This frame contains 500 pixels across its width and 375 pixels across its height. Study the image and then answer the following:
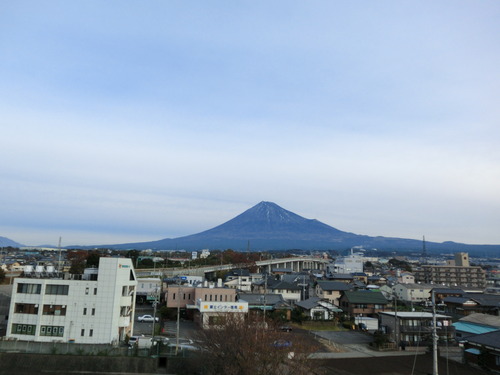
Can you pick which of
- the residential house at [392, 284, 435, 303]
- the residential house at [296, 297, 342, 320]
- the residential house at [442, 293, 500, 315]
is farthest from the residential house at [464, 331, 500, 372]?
the residential house at [392, 284, 435, 303]

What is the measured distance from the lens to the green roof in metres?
38.4

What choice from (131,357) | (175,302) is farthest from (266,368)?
(175,302)

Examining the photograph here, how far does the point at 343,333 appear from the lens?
105ft

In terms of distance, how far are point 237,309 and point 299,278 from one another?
2830 cm

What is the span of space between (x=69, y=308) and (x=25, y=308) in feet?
9.58

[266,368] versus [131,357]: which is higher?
[266,368]

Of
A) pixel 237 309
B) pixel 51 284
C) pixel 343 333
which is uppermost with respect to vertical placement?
pixel 51 284

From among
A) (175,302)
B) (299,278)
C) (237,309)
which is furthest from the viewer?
(299,278)

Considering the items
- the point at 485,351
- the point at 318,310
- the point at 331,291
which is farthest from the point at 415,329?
the point at 331,291

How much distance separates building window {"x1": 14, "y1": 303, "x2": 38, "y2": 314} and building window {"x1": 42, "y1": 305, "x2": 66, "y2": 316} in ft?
2.03

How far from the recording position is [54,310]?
22000mm

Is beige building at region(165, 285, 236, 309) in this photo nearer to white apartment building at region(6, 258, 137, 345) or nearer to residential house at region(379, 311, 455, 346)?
white apartment building at region(6, 258, 137, 345)

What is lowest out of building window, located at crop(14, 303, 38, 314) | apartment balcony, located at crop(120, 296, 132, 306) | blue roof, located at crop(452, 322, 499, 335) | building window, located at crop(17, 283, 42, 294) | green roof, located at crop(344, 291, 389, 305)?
blue roof, located at crop(452, 322, 499, 335)

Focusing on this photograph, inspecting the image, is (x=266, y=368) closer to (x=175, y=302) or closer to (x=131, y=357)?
(x=131, y=357)
